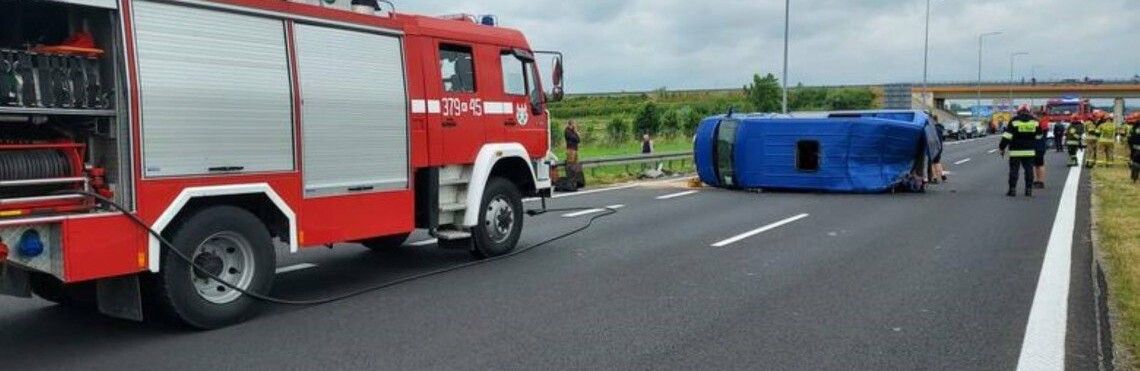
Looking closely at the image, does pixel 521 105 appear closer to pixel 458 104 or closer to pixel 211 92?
pixel 458 104

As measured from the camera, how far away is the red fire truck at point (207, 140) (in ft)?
17.9

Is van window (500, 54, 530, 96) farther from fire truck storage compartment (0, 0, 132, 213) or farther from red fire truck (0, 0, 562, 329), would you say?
fire truck storage compartment (0, 0, 132, 213)

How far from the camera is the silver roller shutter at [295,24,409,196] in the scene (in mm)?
7023

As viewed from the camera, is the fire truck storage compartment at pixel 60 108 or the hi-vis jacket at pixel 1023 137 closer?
the fire truck storage compartment at pixel 60 108

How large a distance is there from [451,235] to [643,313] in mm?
2732

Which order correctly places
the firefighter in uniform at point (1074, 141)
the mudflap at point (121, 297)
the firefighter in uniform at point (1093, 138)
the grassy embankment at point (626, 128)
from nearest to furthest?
the mudflap at point (121, 297) → the firefighter in uniform at point (1093, 138) → the grassy embankment at point (626, 128) → the firefighter in uniform at point (1074, 141)

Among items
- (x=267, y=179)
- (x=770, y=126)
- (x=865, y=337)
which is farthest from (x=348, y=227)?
(x=770, y=126)

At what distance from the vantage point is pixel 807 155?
1847 cm

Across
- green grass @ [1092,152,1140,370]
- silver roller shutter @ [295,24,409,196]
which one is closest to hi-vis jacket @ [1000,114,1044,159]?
green grass @ [1092,152,1140,370]

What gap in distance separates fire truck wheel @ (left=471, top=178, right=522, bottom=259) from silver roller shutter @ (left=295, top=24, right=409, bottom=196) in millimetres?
1355

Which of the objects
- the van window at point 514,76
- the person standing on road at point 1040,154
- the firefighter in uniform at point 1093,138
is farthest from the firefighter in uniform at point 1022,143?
the van window at point 514,76

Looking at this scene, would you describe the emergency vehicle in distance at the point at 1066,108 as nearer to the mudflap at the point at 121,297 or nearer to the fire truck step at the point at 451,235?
the fire truck step at the point at 451,235

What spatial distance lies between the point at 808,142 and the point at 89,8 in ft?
48.2

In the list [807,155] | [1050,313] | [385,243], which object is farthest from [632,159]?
[1050,313]
